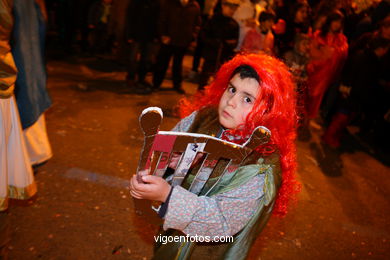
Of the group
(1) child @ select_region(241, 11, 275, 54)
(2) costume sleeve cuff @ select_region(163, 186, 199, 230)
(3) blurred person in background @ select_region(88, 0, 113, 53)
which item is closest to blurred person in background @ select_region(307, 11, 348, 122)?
(1) child @ select_region(241, 11, 275, 54)

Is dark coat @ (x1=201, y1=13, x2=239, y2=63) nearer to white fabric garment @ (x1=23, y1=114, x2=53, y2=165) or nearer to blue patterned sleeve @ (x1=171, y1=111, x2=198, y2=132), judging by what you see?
white fabric garment @ (x1=23, y1=114, x2=53, y2=165)

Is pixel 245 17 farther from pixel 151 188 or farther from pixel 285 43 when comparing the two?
pixel 151 188

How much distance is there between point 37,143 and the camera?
3064 millimetres

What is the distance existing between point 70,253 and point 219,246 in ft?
4.89

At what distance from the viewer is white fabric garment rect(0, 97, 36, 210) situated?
6.21 feet

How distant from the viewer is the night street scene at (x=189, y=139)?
1.21 metres

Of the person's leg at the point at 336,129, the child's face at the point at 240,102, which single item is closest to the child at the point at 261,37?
the person's leg at the point at 336,129

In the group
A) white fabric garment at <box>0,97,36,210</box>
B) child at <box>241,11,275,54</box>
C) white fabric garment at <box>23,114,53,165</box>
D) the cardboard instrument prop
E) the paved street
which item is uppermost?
the cardboard instrument prop

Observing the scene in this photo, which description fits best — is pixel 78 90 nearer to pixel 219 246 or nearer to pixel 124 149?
pixel 124 149

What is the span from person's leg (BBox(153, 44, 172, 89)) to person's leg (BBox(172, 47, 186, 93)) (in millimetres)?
198

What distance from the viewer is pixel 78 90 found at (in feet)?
18.1

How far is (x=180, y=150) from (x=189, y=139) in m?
0.05

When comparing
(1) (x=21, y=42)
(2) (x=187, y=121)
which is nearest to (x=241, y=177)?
(2) (x=187, y=121)

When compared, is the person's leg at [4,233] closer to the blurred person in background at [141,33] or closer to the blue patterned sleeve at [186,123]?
the blue patterned sleeve at [186,123]
